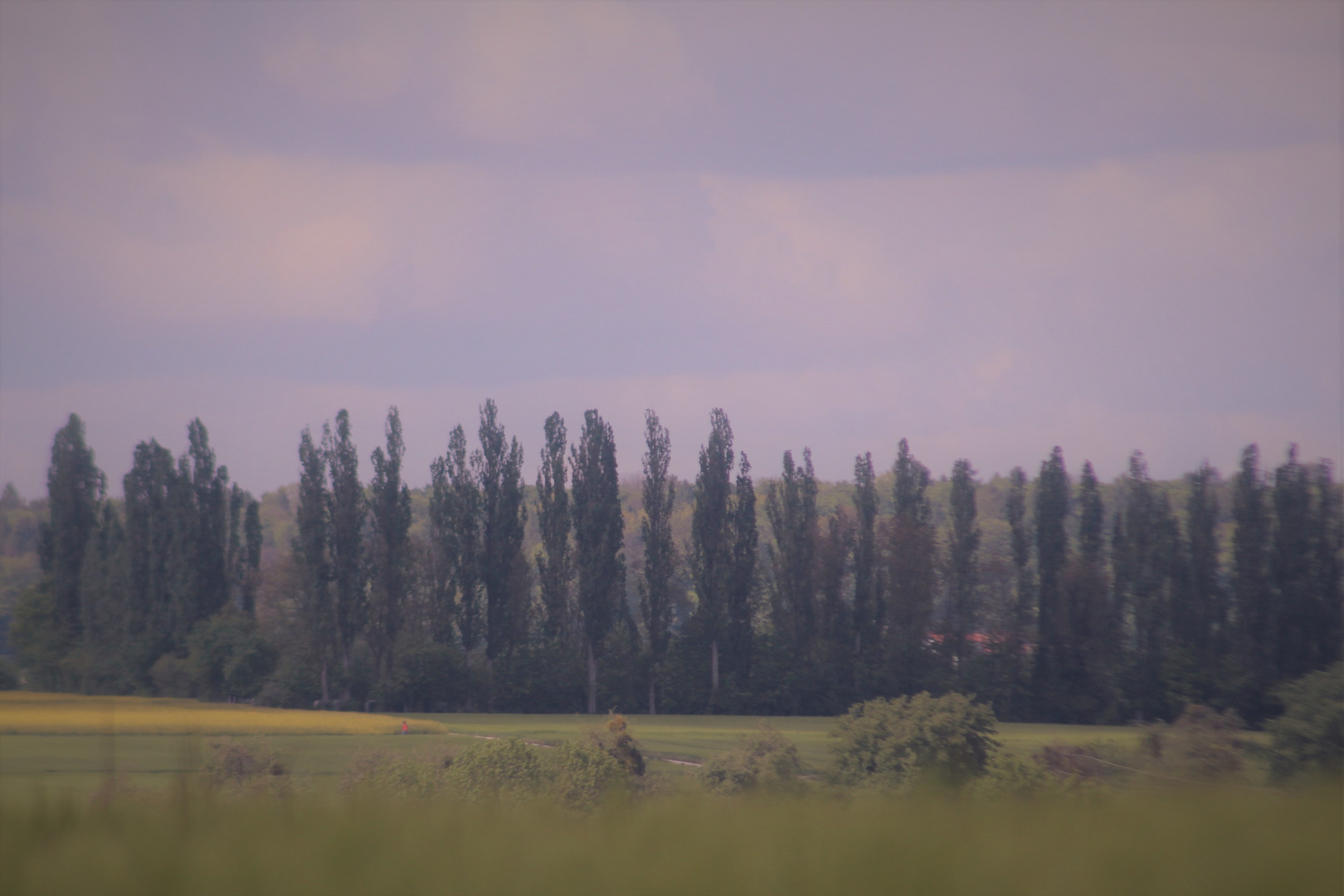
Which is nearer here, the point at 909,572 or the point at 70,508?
the point at 70,508

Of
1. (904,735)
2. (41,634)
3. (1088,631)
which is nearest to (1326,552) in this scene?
(1088,631)

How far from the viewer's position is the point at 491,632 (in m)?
50.8

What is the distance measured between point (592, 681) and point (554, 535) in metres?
8.67

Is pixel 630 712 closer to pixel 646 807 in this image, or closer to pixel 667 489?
pixel 667 489

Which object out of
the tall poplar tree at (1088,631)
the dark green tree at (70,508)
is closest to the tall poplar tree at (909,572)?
the tall poplar tree at (1088,631)

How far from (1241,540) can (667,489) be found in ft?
100

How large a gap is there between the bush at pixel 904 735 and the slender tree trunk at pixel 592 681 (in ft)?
100

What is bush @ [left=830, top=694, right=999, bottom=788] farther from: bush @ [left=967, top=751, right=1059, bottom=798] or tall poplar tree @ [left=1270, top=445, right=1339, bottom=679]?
tall poplar tree @ [left=1270, top=445, right=1339, bottom=679]

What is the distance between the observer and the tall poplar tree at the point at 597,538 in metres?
50.5

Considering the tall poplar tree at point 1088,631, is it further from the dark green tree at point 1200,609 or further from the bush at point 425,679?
the bush at point 425,679

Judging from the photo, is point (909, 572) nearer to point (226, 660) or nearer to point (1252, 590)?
point (1252, 590)

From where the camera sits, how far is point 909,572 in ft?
177

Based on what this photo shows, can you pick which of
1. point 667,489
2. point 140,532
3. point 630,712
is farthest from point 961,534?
point 140,532

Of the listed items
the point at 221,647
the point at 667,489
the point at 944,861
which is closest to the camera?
the point at 944,861
